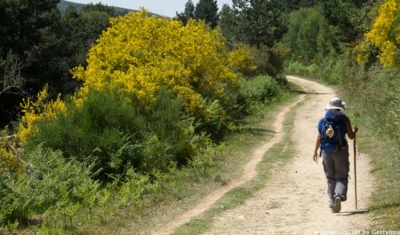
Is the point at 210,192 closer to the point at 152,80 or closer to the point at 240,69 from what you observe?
the point at 152,80

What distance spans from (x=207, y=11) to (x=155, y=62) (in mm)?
93798

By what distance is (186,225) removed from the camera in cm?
978

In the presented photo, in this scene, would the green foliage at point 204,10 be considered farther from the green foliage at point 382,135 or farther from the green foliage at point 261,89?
the green foliage at point 382,135

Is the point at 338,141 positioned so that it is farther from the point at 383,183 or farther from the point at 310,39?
the point at 310,39

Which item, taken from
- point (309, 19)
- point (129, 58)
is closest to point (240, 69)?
point (129, 58)

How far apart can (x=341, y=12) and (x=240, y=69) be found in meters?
8.66

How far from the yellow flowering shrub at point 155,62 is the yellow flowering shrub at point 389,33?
699 cm

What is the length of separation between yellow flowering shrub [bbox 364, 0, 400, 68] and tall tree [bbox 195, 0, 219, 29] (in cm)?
8741

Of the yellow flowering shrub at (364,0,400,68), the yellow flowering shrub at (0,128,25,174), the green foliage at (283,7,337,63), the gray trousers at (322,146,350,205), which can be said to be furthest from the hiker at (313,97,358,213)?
the green foliage at (283,7,337,63)

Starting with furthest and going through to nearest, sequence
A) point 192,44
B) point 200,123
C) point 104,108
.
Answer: point 192,44
point 200,123
point 104,108

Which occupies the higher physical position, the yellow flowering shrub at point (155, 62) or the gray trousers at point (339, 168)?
the yellow flowering shrub at point (155, 62)

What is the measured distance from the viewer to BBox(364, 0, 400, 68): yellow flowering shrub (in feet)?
76.3

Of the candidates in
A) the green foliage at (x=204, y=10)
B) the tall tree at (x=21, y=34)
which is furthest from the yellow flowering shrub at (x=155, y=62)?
the green foliage at (x=204, y=10)

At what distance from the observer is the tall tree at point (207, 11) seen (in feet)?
365
